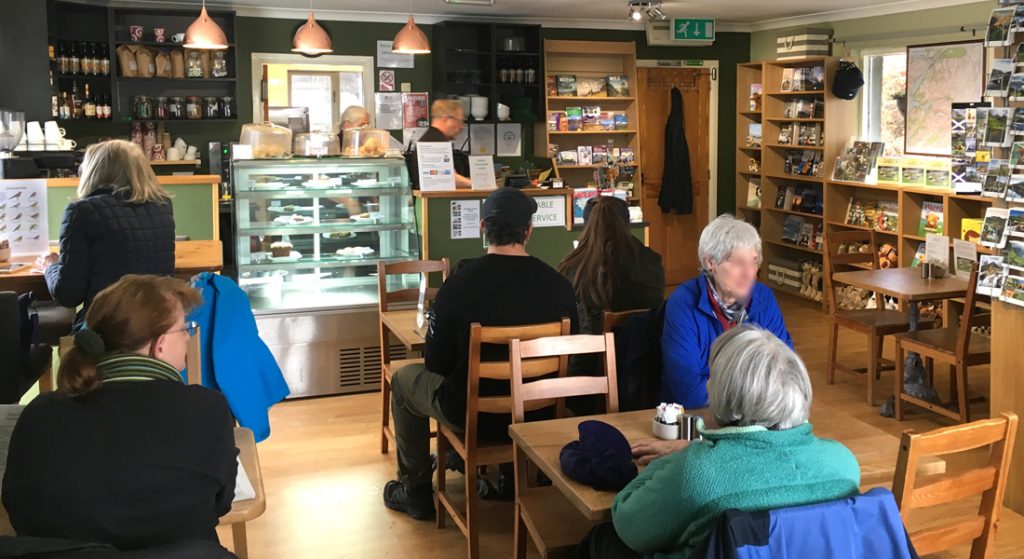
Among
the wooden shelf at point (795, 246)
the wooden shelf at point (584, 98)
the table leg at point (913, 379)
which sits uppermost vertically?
the wooden shelf at point (584, 98)

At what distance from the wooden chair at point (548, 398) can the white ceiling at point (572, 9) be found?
517 cm

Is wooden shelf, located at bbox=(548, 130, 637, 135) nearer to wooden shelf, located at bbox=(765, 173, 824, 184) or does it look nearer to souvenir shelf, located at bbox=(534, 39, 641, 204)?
souvenir shelf, located at bbox=(534, 39, 641, 204)

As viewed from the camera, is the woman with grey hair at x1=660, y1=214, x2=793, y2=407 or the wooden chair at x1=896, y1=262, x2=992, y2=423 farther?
the wooden chair at x1=896, y1=262, x2=992, y2=423

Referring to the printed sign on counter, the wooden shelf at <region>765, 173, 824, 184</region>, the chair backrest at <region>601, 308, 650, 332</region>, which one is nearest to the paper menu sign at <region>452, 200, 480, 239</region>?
the printed sign on counter

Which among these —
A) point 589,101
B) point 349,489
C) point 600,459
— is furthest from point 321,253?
point 589,101

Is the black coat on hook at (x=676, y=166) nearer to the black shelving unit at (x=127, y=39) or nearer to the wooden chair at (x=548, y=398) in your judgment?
the black shelving unit at (x=127, y=39)

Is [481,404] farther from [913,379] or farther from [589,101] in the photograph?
[589,101]

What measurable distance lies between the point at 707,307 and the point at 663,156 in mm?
6669

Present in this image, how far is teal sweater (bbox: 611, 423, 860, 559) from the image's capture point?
1.93m

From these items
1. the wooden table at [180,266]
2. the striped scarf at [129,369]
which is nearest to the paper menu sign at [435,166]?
the wooden table at [180,266]

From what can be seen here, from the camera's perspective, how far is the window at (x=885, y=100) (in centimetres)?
819

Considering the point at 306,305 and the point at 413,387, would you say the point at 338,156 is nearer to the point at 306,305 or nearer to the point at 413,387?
the point at 306,305

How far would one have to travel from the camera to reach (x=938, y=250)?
19.2 feet

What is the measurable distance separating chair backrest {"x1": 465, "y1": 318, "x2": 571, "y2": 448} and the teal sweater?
1.35 metres
